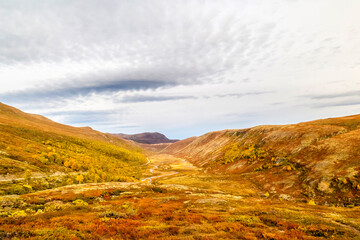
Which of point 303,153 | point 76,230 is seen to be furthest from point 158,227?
point 303,153

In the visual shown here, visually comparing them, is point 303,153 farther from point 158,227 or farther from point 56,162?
point 56,162

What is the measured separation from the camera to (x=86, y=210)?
2345 cm

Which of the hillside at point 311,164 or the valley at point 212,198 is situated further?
the hillside at point 311,164

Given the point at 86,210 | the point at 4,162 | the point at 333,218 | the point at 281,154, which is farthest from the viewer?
the point at 281,154

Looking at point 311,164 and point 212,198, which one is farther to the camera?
point 311,164

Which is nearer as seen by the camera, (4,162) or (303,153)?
(4,162)

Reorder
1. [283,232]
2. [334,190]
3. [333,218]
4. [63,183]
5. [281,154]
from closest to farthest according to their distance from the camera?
[283,232], [333,218], [334,190], [63,183], [281,154]

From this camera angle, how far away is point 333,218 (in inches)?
828

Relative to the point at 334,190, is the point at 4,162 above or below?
above

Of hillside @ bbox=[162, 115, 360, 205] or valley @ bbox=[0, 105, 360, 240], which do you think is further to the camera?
hillside @ bbox=[162, 115, 360, 205]

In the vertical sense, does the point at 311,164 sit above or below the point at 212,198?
above

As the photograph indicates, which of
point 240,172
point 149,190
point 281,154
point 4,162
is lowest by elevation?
point 240,172

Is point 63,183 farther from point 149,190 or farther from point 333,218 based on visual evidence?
point 333,218

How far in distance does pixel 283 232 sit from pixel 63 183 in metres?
60.2
